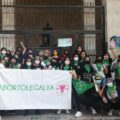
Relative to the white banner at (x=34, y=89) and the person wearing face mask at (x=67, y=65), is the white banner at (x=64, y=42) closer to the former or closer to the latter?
the person wearing face mask at (x=67, y=65)

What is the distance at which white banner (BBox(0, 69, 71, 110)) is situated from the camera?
1448 centimetres

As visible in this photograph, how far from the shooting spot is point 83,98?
48.9 ft

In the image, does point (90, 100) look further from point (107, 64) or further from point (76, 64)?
point (107, 64)

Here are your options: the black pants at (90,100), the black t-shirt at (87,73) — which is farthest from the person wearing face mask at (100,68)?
the black pants at (90,100)

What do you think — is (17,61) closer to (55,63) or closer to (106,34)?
(55,63)

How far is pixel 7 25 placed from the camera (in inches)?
752

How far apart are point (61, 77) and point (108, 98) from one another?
61.7 inches

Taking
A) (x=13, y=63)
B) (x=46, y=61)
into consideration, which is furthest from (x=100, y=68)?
(x=13, y=63)

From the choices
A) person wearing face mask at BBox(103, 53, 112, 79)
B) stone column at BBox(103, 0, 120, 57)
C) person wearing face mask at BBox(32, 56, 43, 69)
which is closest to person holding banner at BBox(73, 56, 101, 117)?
person wearing face mask at BBox(103, 53, 112, 79)

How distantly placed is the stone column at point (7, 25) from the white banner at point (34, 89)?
12.5ft

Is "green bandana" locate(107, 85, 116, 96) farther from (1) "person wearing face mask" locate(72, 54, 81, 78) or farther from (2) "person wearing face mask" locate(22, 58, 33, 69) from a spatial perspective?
(2) "person wearing face mask" locate(22, 58, 33, 69)

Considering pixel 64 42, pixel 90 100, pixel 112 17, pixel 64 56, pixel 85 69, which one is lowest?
pixel 90 100

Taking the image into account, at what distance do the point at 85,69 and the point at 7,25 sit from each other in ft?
16.4

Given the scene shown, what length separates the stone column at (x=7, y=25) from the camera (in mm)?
18266
